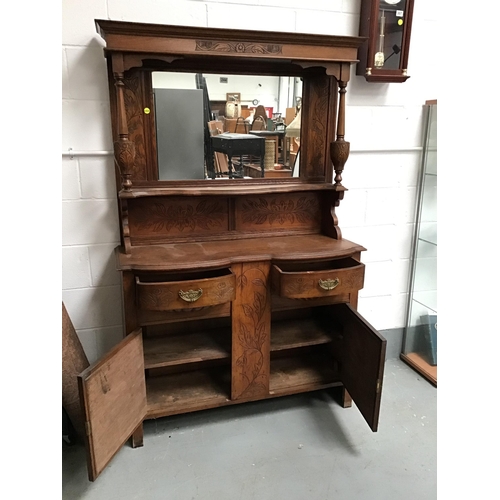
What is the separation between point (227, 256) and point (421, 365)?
1355 mm

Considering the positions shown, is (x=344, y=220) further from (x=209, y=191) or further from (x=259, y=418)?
(x=259, y=418)

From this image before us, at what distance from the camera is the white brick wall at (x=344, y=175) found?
65.7 inches

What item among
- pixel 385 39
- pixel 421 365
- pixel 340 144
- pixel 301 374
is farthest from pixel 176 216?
pixel 421 365

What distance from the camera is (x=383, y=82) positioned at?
6.48ft

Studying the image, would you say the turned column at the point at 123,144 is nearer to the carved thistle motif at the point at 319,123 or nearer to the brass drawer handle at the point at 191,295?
the brass drawer handle at the point at 191,295

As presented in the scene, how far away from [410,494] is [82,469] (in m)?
1.23

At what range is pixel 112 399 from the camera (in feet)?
4.68

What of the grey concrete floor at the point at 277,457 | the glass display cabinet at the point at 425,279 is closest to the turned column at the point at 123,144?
the grey concrete floor at the point at 277,457

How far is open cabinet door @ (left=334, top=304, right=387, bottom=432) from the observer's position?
1.57 meters

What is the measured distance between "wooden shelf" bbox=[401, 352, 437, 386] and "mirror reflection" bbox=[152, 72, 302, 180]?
1.33 meters

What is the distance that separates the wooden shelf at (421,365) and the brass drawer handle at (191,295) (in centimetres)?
138

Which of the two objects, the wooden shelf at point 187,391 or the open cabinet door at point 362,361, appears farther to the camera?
the wooden shelf at point 187,391

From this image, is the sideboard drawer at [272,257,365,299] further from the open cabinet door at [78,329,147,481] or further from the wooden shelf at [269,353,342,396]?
the open cabinet door at [78,329,147,481]
